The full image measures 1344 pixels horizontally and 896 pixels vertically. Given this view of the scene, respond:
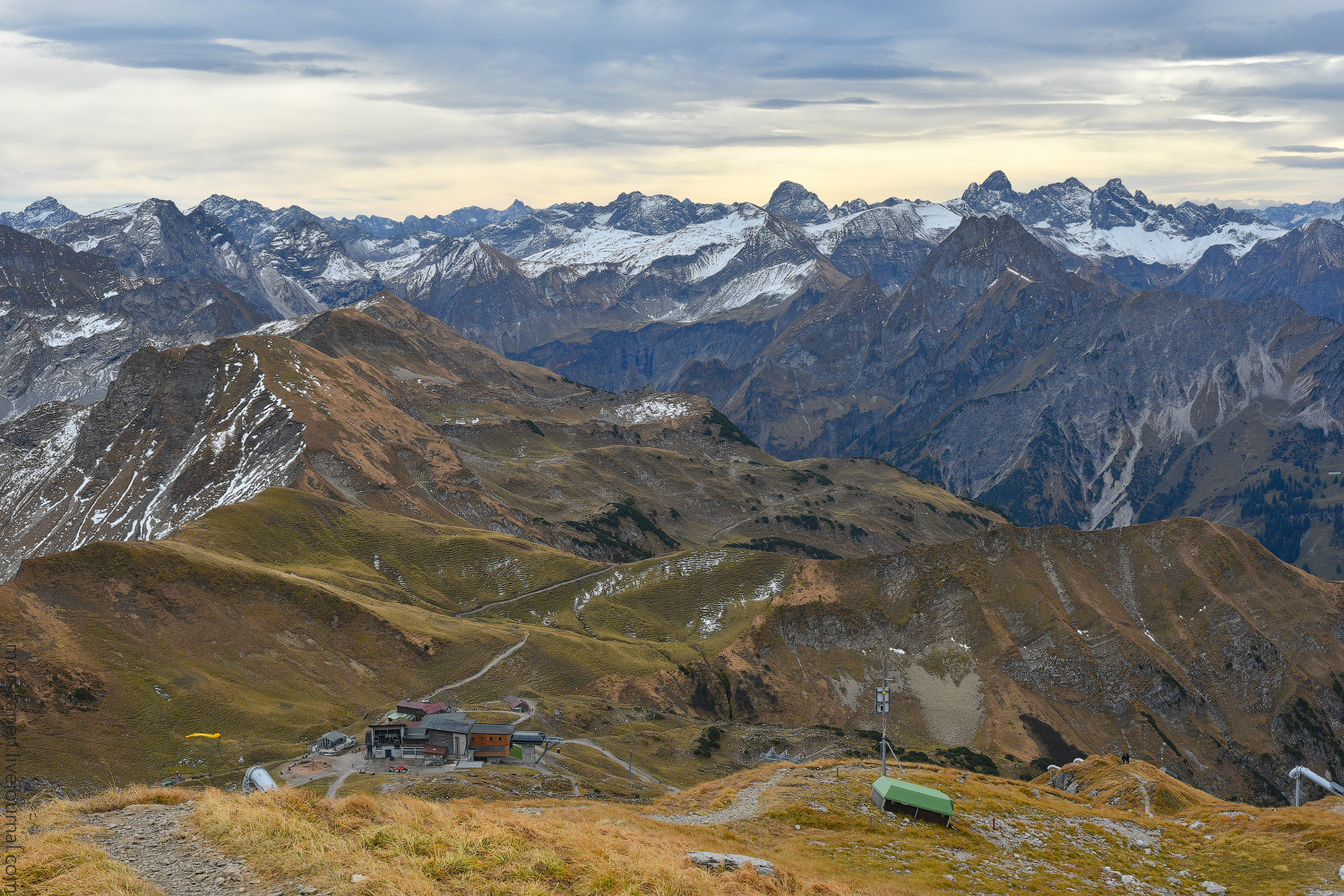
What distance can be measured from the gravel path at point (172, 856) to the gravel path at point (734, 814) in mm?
28475

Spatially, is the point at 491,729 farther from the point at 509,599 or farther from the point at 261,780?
the point at 509,599

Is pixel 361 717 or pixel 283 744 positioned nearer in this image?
pixel 283 744

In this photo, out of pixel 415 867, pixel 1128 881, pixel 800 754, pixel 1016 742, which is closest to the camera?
pixel 415 867

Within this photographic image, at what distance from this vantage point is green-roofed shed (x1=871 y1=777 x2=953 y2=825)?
193ft

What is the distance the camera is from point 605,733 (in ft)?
386

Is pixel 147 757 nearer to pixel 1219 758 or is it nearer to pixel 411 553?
pixel 411 553

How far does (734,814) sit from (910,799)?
12053 millimetres

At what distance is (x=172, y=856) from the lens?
107ft

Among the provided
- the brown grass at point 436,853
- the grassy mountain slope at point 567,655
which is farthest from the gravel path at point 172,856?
the grassy mountain slope at point 567,655

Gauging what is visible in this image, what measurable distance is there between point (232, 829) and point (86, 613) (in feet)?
317

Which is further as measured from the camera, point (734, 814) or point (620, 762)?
point (620, 762)

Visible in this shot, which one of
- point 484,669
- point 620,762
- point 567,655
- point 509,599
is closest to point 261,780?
point 620,762

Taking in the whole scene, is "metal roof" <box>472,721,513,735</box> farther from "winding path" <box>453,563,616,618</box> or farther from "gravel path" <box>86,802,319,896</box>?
"winding path" <box>453,563,616,618</box>

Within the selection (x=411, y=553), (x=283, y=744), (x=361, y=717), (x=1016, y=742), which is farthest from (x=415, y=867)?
(x=411, y=553)
